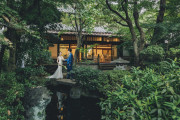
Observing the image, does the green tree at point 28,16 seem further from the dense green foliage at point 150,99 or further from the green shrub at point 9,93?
the dense green foliage at point 150,99

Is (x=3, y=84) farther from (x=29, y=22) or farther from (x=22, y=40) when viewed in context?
(x=29, y=22)

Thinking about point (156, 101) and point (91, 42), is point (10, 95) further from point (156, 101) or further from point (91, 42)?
point (91, 42)

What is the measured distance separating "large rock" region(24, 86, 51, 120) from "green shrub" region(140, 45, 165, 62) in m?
6.14

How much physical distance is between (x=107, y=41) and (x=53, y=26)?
10420 mm

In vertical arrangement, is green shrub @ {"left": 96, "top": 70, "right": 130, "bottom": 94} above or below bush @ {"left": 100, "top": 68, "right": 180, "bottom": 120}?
below

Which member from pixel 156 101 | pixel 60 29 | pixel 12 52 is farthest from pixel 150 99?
pixel 60 29

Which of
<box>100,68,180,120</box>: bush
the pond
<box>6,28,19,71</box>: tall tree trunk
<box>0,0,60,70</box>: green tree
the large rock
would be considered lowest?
the pond

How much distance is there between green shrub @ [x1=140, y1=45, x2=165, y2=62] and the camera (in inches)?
285

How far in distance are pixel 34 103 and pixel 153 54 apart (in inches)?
265

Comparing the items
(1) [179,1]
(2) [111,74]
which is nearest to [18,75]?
(2) [111,74]

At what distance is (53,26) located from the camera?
6.99 m

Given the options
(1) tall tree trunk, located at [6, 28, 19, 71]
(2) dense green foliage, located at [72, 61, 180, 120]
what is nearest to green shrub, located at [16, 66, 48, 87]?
(1) tall tree trunk, located at [6, 28, 19, 71]

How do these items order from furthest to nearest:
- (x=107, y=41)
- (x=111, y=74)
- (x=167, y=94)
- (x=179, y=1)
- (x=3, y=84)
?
1. (x=107, y=41)
2. (x=179, y=1)
3. (x=111, y=74)
4. (x=3, y=84)
5. (x=167, y=94)

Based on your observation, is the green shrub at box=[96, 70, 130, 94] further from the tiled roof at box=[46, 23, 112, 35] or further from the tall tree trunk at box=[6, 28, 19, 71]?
the tall tree trunk at box=[6, 28, 19, 71]
